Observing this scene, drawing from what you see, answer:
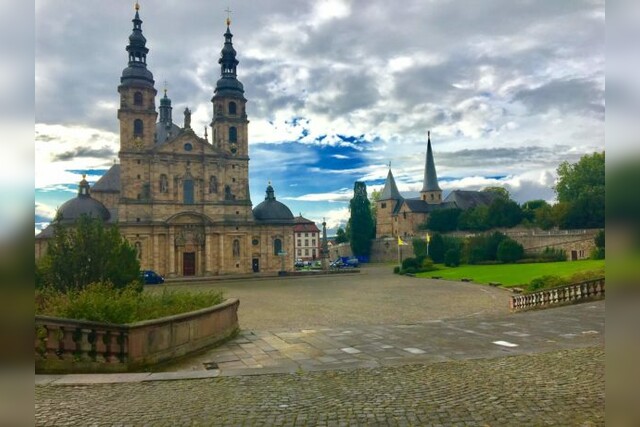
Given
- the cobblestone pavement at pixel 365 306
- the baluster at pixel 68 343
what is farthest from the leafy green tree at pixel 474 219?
the baluster at pixel 68 343

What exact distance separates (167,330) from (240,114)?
5145 centimetres

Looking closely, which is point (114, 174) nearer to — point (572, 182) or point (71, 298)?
point (71, 298)

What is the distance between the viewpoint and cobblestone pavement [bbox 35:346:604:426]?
6215mm

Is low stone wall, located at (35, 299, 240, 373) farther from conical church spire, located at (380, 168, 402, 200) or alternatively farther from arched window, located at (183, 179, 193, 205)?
conical church spire, located at (380, 168, 402, 200)

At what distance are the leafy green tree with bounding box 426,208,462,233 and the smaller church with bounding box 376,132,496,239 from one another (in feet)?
18.1

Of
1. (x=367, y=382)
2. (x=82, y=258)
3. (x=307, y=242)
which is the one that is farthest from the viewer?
(x=307, y=242)

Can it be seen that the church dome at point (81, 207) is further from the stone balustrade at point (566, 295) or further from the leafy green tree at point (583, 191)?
the leafy green tree at point (583, 191)

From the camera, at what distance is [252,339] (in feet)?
42.0

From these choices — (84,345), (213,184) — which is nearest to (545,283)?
(84,345)

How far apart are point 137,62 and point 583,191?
211ft

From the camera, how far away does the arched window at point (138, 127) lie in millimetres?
53438

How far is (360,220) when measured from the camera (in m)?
85.1

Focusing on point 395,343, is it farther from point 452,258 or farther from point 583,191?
point 583,191

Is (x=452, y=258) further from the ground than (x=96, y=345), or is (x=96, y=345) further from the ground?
(x=96, y=345)
